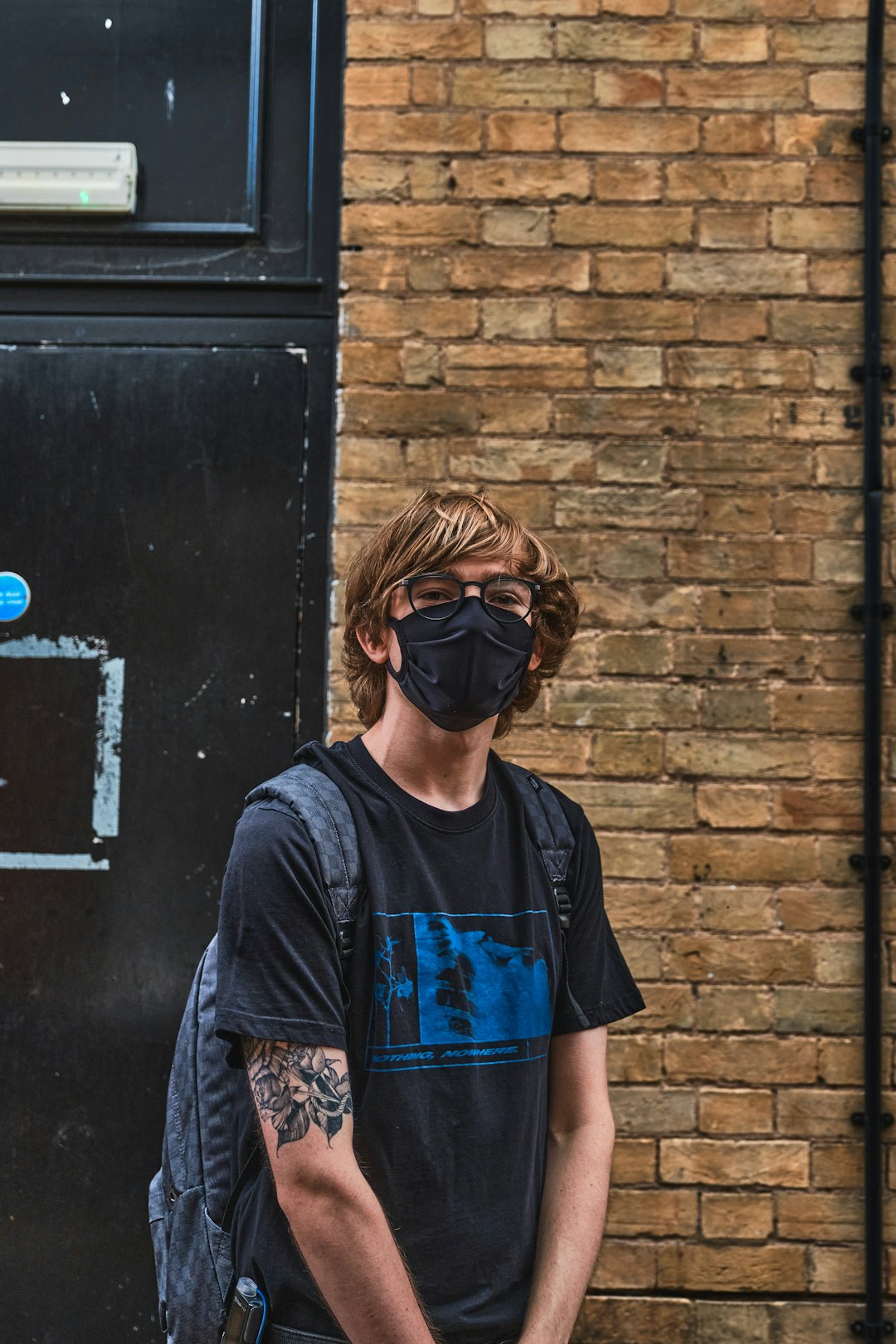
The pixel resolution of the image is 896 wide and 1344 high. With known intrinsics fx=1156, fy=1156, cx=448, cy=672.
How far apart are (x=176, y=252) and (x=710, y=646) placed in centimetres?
170

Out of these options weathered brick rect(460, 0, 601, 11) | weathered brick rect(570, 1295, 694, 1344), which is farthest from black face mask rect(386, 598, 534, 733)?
weathered brick rect(460, 0, 601, 11)

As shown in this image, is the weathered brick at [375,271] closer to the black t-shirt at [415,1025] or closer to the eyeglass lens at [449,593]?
the eyeglass lens at [449,593]

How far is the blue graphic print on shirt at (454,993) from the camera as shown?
156 centimetres

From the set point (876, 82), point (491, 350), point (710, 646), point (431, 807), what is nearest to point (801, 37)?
point (876, 82)

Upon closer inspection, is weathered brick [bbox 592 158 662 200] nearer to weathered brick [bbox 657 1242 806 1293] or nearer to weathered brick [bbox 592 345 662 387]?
weathered brick [bbox 592 345 662 387]

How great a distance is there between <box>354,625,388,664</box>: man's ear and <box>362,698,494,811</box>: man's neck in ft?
0.37

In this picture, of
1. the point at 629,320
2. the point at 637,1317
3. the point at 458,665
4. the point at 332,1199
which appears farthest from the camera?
the point at 629,320

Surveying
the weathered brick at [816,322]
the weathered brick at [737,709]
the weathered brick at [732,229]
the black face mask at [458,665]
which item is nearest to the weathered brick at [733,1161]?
the weathered brick at [737,709]

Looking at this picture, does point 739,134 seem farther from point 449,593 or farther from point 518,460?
point 449,593

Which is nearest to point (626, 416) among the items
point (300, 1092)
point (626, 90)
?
point (626, 90)

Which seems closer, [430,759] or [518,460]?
[430,759]

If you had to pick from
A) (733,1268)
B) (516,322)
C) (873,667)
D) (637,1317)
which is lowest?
(637,1317)

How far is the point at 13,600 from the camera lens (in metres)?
2.90

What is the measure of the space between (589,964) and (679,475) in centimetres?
140
